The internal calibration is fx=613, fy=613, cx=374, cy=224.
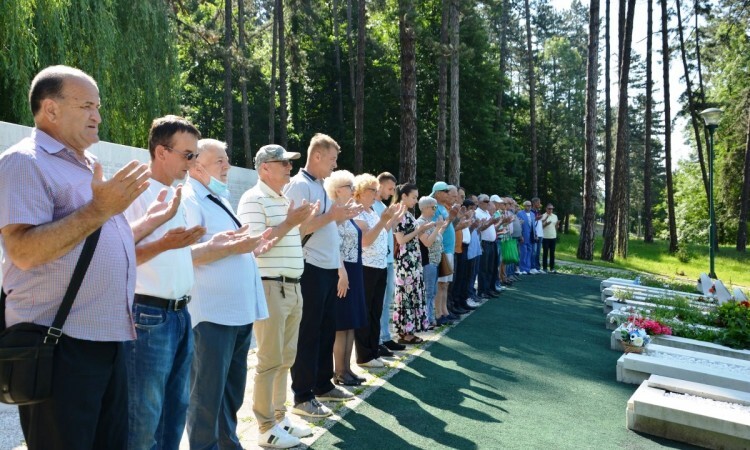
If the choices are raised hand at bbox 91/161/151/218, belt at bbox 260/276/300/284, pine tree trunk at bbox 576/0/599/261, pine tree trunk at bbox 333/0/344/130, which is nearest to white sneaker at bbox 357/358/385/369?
belt at bbox 260/276/300/284

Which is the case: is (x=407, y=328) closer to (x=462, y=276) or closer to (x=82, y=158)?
(x=462, y=276)

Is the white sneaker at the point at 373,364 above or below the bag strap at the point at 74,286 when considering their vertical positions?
below

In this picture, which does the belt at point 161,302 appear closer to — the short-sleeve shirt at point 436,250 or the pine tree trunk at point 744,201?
the short-sleeve shirt at point 436,250

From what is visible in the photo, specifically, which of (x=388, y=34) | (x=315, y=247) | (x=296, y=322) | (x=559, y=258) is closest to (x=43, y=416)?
(x=296, y=322)

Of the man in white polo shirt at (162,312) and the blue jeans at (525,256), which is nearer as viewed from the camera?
the man in white polo shirt at (162,312)

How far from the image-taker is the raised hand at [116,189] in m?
1.97

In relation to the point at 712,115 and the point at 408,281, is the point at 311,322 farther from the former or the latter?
the point at 712,115

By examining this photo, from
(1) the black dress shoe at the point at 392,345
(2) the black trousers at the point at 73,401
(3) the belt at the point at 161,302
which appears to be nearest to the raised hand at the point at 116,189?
(2) the black trousers at the point at 73,401

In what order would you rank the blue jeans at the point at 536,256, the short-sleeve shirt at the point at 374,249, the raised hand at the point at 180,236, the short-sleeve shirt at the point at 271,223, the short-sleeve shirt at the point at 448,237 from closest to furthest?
the raised hand at the point at 180,236, the short-sleeve shirt at the point at 271,223, the short-sleeve shirt at the point at 374,249, the short-sleeve shirt at the point at 448,237, the blue jeans at the point at 536,256

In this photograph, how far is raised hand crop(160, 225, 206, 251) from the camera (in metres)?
2.55

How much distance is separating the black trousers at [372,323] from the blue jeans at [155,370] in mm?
3565

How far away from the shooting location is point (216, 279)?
3377mm

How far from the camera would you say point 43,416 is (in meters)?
2.13

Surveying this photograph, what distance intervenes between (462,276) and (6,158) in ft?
28.7
